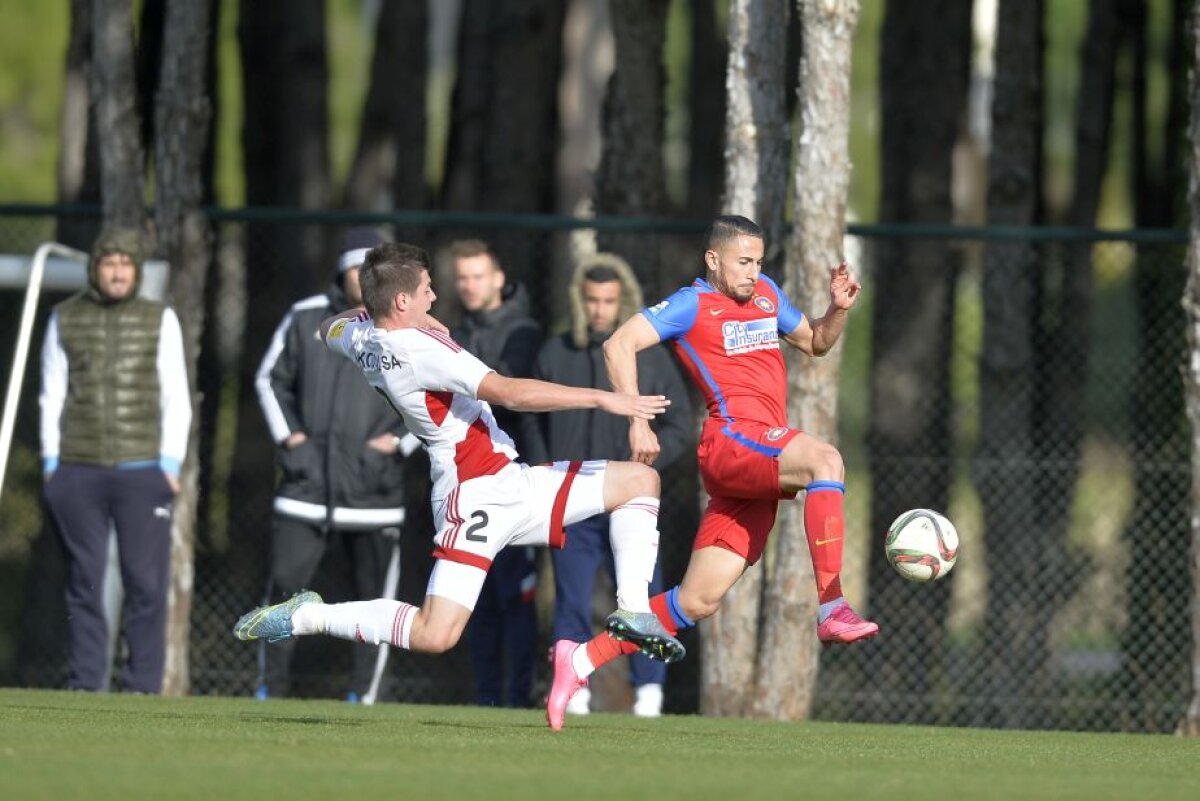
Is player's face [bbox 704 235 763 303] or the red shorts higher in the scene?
player's face [bbox 704 235 763 303]

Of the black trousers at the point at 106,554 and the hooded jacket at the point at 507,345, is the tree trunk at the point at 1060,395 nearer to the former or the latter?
the hooded jacket at the point at 507,345

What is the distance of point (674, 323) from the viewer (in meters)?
8.88

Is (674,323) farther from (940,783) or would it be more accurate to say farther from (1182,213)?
(1182,213)

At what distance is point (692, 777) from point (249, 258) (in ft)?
22.4

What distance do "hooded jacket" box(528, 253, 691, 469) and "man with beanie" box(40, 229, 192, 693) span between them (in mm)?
1898

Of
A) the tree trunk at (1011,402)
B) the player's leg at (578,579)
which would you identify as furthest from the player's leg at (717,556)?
the tree trunk at (1011,402)

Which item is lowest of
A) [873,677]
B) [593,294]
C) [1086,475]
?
[873,677]

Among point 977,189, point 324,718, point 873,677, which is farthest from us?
point 977,189

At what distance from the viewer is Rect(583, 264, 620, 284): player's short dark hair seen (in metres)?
11.1

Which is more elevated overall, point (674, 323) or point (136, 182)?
point (136, 182)

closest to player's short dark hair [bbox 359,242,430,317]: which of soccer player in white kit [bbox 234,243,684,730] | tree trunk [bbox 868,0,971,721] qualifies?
soccer player in white kit [bbox 234,243,684,730]

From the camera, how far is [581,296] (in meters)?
11.1

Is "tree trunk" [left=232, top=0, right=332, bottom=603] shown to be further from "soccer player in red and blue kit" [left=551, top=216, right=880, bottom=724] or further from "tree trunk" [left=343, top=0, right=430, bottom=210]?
"soccer player in red and blue kit" [left=551, top=216, right=880, bottom=724]

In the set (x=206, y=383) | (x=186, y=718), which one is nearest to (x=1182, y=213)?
(x=206, y=383)
